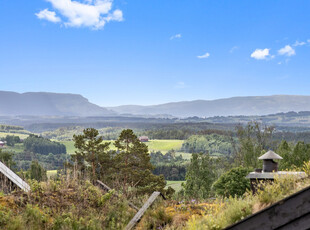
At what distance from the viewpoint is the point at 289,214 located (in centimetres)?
315

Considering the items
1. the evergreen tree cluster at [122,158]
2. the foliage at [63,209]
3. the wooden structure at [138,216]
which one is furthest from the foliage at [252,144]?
the foliage at [63,209]

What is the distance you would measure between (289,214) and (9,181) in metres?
8.90

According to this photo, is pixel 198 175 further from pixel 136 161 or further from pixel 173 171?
pixel 173 171

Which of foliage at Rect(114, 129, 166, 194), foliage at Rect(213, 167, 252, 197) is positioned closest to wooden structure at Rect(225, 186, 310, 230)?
foliage at Rect(114, 129, 166, 194)

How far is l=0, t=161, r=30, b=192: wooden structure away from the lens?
30.3 feet

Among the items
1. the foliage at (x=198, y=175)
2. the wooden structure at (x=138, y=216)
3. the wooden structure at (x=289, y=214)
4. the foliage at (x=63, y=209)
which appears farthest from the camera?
the foliage at (x=198, y=175)

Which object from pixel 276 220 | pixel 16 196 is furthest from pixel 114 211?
pixel 276 220

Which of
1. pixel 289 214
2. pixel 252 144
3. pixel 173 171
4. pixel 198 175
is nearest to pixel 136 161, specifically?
pixel 198 175

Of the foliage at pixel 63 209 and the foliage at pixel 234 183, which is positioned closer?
the foliage at pixel 63 209

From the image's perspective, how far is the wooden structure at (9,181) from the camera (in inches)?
364

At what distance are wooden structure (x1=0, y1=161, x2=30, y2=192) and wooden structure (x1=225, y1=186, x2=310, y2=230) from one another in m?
7.78

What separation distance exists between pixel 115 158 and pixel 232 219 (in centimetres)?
3974

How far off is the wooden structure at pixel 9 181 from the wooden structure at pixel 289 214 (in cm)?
778

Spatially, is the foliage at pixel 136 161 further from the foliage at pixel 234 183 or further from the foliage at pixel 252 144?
the foliage at pixel 252 144
